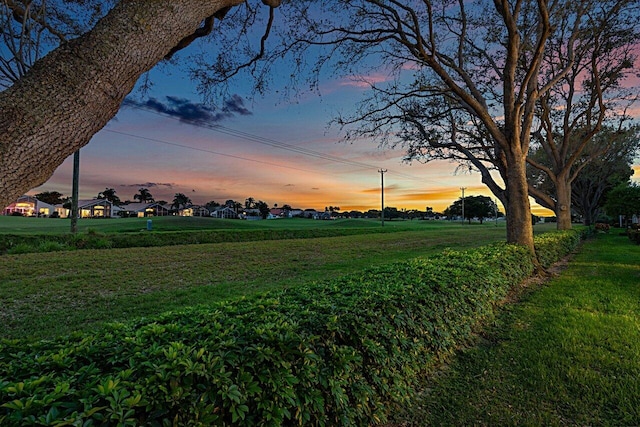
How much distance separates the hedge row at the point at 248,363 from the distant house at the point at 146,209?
84261 millimetres

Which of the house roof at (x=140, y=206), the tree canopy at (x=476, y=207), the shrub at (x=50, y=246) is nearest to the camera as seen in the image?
the shrub at (x=50, y=246)

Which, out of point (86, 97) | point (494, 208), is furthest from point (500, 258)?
point (494, 208)

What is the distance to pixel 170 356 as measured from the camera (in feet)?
5.71

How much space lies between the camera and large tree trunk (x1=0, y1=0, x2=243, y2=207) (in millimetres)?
1879

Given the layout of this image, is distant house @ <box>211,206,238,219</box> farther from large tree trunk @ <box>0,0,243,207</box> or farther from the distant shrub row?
large tree trunk @ <box>0,0,243,207</box>

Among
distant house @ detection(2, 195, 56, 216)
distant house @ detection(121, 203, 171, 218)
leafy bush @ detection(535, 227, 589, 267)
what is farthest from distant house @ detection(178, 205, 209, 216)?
leafy bush @ detection(535, 227, 589, 267)

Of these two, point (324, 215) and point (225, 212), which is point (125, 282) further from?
point (324, 215)

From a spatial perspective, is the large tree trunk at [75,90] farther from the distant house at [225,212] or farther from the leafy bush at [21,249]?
the distant house at [225,212]

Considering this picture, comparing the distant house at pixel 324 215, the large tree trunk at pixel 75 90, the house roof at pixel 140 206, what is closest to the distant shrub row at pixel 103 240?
the large tree trunk at pixel 75 90

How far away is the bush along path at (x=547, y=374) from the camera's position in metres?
2.94

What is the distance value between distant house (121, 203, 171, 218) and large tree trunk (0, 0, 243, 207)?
84.2 metres

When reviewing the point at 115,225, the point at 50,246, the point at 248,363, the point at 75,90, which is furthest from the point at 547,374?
the point at 115,225

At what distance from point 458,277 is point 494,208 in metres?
101

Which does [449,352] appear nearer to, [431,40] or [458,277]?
→ [458,277]
